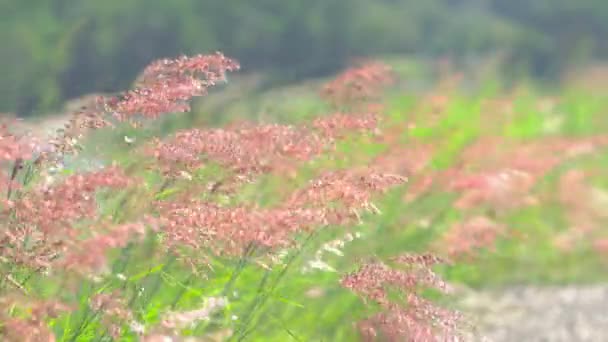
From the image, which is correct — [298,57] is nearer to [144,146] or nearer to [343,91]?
[343,91]

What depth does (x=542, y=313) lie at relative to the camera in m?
5.74

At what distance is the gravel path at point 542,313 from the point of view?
17.2 ft

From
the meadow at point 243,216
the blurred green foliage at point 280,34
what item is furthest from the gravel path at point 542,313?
the blurred green foliage at point 280,34

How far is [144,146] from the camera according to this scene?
3066mm

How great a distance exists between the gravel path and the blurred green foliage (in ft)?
8.36

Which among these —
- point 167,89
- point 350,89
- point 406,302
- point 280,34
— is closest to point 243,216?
point 167,89

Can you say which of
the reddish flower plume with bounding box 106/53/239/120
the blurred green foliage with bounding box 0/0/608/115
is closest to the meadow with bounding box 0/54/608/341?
the reddish flower plume with bounding box 106/53/239/120

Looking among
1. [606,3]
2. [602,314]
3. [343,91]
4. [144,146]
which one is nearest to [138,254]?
[144,146]

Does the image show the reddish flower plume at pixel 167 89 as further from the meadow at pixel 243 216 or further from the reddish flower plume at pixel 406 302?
the reddish flower plume at pixel 406 302

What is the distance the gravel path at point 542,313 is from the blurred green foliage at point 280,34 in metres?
2.55

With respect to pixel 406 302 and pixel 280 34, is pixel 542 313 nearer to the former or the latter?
pixel 406 302

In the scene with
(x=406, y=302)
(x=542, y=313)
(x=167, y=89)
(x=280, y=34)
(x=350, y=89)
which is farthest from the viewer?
(x=280, y=34)

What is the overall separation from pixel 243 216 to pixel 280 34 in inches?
268

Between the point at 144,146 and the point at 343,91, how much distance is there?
4.13ft
